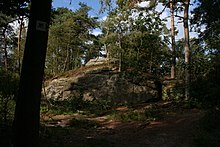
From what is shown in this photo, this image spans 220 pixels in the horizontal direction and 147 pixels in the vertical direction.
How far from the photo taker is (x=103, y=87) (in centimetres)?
1620

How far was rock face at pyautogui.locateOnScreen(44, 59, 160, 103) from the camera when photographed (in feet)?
51.9

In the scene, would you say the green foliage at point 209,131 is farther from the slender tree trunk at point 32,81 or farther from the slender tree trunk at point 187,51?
the slender tree trunk at point 32,81

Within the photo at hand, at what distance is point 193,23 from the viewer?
15727mm

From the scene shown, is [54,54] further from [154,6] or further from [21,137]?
[21,137]

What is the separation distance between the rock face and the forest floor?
14.3 feet

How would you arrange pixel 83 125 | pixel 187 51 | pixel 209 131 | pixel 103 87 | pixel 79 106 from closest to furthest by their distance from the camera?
pixel 209 131, pixel 83 125, pixel 187 51, pixel 79 106, pixel 103 87

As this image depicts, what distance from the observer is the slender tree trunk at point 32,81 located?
3939mm

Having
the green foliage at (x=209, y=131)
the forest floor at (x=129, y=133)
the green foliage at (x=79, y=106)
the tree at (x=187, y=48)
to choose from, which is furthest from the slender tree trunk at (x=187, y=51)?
the green foliage at (x=79, y=106)

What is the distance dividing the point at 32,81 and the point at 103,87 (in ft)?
40.4

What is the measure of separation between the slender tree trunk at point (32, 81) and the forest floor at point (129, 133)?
1767 millimetres

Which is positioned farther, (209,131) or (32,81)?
(209,131)

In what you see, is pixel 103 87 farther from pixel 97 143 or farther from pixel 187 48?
pixel 97 143

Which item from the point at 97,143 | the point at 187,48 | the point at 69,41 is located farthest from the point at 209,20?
the point at 69,41

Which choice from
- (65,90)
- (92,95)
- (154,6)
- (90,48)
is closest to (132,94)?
(92,95)
